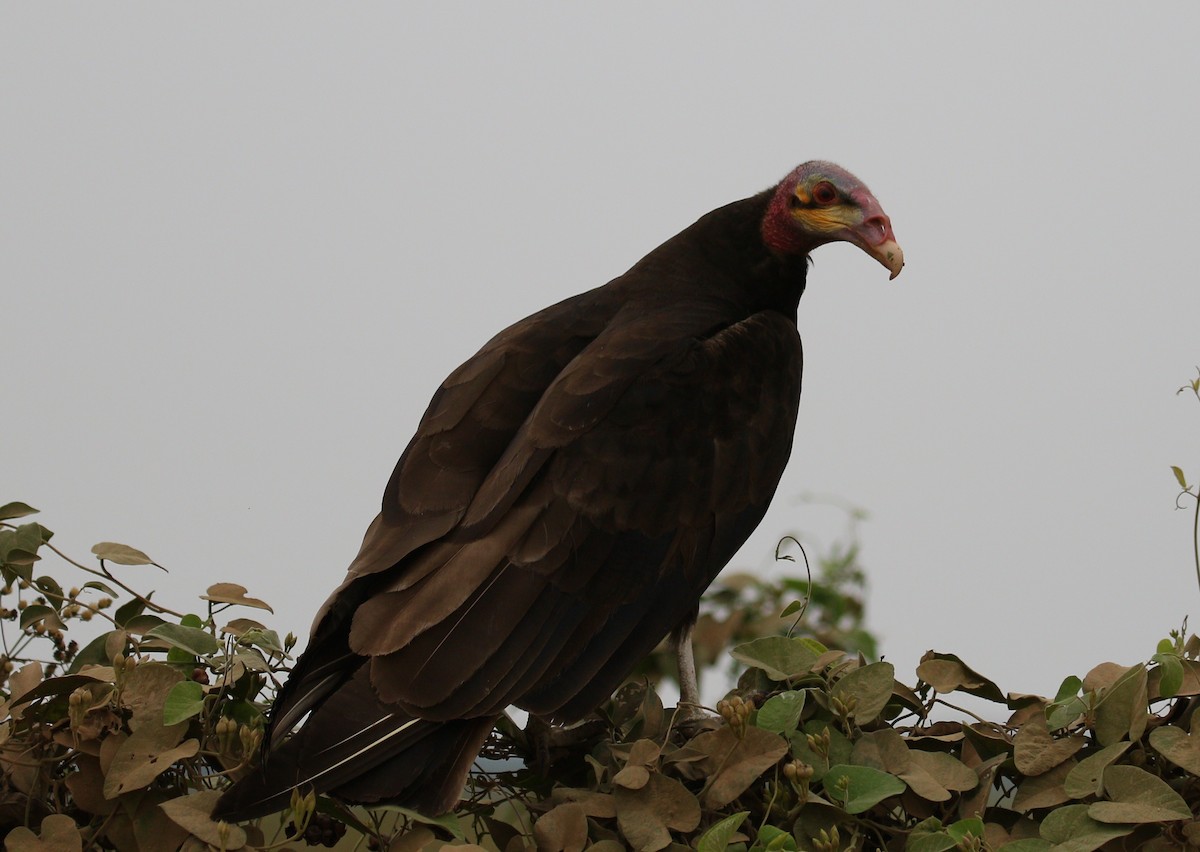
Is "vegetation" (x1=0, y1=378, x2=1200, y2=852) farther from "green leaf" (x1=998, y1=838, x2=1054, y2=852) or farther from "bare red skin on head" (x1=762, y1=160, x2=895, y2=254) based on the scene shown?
"bare red skin on head" (x1=762, y1=160, x2=895, y2=254)

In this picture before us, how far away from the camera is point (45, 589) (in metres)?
1.93

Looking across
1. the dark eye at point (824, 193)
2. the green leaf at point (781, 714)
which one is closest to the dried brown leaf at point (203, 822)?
the green leaf at point (781, 714)

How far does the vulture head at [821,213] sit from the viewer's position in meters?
2.91

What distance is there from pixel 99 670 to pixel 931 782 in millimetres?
1143

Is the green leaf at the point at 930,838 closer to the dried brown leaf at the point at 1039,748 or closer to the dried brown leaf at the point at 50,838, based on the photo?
the dried brown leaf at the point at 1039,748

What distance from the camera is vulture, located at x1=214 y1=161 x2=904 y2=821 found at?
183 centimetres

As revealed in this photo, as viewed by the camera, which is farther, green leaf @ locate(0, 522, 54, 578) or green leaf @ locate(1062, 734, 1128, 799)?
green leaf @ locate(0, 522, 54, 578)

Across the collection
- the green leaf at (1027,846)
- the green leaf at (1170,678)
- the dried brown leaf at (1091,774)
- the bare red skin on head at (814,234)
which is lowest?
the green leaf at (1027,846)

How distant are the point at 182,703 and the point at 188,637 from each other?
0.21 metres

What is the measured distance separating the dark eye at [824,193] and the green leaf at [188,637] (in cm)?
175

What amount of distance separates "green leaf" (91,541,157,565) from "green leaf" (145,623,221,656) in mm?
114

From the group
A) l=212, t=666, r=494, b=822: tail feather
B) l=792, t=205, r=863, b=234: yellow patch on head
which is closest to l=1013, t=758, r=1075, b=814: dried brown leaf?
l=212, t=666, r=494, b=822: tail feather

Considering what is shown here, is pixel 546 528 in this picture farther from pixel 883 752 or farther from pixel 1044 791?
pixel 1044 791

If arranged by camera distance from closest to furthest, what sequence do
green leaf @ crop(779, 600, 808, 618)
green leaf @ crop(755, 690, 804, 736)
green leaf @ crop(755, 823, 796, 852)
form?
1. green leaf @ crop(755, 823, 796, 852)
2. green leaf @ crop(755, 690, 804, 736)
3. green leaf @ crop(779, 600, 808, 618)
